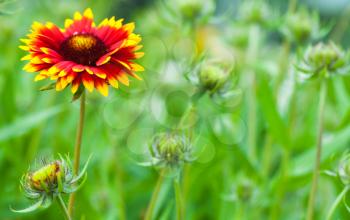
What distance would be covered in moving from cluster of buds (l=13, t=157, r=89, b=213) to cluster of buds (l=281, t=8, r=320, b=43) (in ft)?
1.64

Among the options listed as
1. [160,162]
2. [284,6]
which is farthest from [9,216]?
[284,6]

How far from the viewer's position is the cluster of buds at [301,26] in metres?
0.91

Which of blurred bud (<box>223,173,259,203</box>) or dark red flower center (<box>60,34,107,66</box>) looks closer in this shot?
dark red flower center (<box>60,34,107,66</box>)

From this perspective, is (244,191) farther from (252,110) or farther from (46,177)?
(46,177)

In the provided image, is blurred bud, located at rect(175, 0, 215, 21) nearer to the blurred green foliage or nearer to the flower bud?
the blurred green foliage

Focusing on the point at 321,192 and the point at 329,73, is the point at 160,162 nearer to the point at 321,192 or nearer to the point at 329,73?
the point at 329,73

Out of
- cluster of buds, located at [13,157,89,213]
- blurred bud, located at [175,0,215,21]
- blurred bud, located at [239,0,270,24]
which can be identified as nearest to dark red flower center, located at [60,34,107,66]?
cluster of buds, located at [13,157,89,213]

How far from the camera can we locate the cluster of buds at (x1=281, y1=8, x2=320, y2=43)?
906 mm

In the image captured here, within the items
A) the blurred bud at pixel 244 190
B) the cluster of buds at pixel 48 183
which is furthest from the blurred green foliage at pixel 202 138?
the cluster of buds at pixel 48 183

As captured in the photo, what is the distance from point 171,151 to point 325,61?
0.22 meters

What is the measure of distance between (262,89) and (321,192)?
0.26 meters

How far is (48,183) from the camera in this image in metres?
0.52

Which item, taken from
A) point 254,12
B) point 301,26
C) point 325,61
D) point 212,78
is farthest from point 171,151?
point 254,12

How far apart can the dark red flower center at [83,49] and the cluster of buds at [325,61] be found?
238mm
